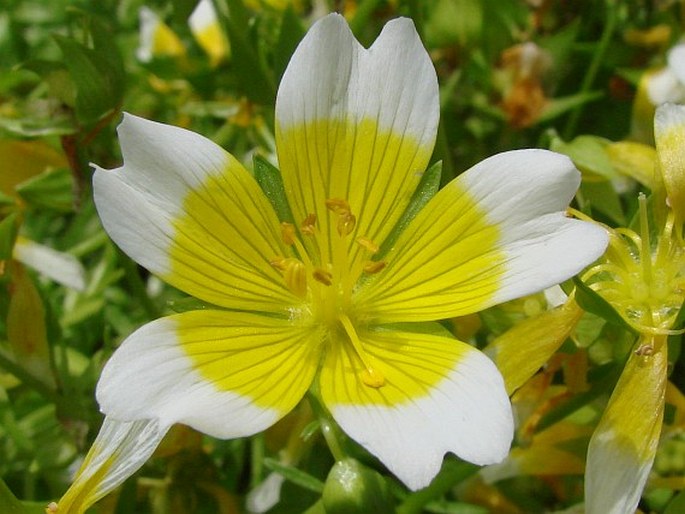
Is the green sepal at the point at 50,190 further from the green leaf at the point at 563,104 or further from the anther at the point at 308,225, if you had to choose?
the green leaf at the point at 563,104

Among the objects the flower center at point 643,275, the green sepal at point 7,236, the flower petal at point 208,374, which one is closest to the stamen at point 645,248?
the flower center at point 643,275

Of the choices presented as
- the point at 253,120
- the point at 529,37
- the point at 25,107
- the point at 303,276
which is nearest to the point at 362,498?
the point at 303,276

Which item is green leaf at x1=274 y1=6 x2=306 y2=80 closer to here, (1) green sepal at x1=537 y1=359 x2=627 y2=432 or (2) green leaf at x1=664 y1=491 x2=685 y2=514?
(1) green sepal at x1=537 y1=359 x2=627 y2=432

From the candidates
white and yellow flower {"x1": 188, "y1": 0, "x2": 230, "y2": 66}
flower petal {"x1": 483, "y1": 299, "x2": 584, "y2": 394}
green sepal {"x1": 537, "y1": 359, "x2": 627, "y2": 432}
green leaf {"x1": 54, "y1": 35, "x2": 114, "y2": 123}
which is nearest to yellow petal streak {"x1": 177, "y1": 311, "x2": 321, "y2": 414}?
flower petal {"x1": 483, "y1": 299, "x2": 584, "y2": 394}

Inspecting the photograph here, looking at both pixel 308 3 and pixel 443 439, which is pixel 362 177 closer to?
pixel 443 439

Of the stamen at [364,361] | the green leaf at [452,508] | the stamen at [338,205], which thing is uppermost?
the stamen at [338,205]

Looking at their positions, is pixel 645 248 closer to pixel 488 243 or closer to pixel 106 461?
pixel 488 243
